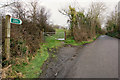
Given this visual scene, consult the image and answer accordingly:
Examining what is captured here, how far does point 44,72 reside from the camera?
12.6 feet

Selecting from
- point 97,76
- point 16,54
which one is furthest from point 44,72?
point 97,76

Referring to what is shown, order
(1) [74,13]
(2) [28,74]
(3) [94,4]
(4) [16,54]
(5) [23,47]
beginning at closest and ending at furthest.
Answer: (2) [28,74]
(4) [16,54]
(5) [23,47]
(1) [74,13]
(3) [94,4]

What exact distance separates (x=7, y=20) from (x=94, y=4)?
21.0 m

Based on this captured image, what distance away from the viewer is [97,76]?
11.5 feet

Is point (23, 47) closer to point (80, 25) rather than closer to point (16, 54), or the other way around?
point (16, 54)

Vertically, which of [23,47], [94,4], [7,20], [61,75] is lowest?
[61,75]

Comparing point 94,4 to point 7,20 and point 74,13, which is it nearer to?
point 74,13

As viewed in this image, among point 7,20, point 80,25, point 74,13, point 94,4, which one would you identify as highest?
point 94,4

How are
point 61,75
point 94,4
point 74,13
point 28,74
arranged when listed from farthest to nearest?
1. point 94,4
2. point 74,13
3. point 61,75
4. point 28,74

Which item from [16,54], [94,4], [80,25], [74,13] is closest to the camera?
[16,54]

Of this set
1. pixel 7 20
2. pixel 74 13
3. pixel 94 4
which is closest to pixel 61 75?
pixel 7 20

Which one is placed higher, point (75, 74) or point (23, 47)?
point (23, 47)

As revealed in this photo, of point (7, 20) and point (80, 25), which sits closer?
point (7, 20)

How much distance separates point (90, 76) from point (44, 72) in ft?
6.33
